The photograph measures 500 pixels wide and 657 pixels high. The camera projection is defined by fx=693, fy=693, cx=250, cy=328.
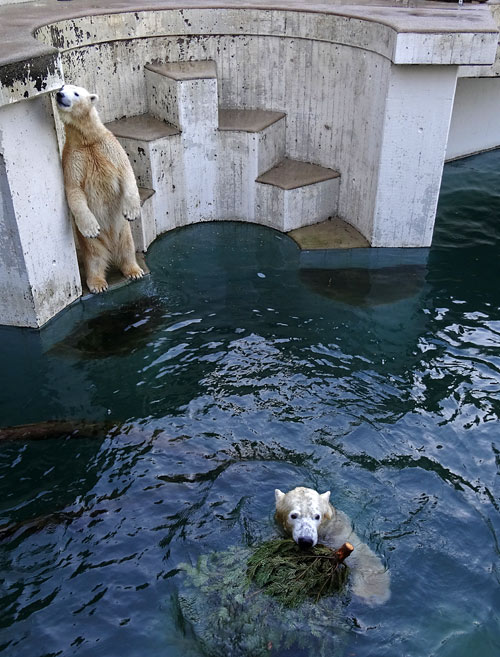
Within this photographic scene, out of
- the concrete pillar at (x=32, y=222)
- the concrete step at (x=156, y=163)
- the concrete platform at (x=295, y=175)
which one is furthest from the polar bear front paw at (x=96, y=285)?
the concrete platform at (x=295, y=175)

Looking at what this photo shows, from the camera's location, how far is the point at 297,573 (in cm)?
386

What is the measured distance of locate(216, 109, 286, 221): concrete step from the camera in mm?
8406

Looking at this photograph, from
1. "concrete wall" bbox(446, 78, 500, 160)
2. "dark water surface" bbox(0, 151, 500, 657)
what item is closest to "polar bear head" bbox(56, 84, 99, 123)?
"dark water surface" bbox(0, 151, 500, 657)

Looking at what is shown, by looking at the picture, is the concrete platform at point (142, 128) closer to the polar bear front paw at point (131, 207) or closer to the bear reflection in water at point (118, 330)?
the polar bear front paw at point (131, 207)

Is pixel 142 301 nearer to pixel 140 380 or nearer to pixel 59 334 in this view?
pixel 59 334

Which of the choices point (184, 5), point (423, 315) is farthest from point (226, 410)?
point (184, 5)

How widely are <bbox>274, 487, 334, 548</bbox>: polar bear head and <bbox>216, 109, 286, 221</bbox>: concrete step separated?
200 inches

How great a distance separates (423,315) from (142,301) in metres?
2.86

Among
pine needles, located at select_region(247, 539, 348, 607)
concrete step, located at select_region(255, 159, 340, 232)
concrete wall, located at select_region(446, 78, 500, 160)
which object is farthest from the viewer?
concrete wall, located at select_region(446, 78, 500, 160)

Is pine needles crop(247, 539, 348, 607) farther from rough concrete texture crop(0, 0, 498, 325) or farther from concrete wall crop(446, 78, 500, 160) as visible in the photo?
concrete wall crop(446, 78, 500, 160)

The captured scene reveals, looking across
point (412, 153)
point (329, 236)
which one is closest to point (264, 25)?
point (412, 153)

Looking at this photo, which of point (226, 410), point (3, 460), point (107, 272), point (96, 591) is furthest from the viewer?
point (107, 272)

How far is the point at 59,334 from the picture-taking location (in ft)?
21.8

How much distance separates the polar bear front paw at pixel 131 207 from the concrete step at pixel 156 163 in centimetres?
85
